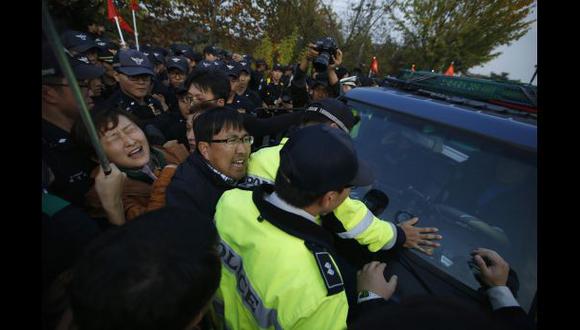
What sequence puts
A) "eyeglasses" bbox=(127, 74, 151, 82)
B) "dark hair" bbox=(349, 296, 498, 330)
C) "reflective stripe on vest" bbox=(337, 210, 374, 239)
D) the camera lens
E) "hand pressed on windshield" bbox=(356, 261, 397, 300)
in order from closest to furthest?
"dark hair" bbox=(349, 296, 498, 330) → "hand pressed on windshield" bbox=(356, 261, 397, 300) → "reflective stripe on vest" bbox=(337, 210, 374, 239) → the camera lens → "eyeglasses" bbox=(127, 74, 151, 82)

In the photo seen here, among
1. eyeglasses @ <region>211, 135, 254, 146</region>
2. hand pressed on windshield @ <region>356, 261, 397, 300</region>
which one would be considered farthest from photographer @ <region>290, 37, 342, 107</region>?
hand pressed on windshield @ <region>356, 261, 397, 300</region>

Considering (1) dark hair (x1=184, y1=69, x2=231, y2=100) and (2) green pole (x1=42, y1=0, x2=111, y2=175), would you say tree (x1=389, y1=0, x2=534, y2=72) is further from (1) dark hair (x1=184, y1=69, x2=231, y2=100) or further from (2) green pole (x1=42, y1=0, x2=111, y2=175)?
(2) green pole (x1=42, y1=0, x2=111, y2=175)

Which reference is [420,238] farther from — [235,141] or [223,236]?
[235,141]

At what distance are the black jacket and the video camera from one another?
1990 mm

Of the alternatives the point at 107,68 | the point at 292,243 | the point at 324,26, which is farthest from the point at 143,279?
the point at 324,26

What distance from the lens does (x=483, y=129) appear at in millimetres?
1679

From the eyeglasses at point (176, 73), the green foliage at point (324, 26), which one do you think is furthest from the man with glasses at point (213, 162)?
the green foliage at point (324, 26)

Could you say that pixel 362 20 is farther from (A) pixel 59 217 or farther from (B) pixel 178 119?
(A) pixel 59 217

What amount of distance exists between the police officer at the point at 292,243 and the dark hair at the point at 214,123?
68cm

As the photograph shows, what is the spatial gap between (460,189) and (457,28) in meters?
16.1

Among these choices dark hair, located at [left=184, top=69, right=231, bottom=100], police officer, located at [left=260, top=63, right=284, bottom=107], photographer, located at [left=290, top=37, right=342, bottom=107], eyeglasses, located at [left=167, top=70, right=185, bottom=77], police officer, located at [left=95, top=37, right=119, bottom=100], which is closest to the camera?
dark hair, located at [left=184, top=69, right=231, bottom=100]

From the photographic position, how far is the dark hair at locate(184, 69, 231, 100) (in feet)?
10.4
